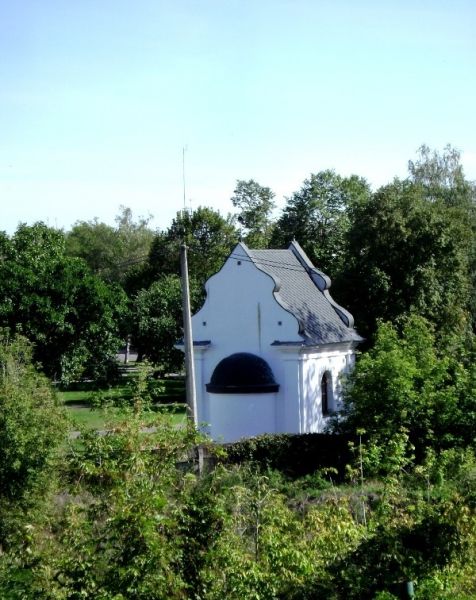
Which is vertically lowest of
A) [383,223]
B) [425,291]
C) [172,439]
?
[172,439]

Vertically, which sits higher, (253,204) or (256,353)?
(253,204)

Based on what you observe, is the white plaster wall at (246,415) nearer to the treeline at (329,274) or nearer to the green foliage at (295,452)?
the green foliage at (295,452)

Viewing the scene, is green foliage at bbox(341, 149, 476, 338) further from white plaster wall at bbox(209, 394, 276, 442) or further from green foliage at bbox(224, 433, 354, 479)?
Result: green foliage at bbox(224, 433, 354, 479)

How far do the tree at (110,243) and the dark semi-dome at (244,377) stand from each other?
182ft

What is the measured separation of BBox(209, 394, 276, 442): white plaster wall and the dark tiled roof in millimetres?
2652

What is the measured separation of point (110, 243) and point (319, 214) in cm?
4465

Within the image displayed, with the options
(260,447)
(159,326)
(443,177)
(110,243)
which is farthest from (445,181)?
(110,243)

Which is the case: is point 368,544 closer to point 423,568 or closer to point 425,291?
point 423,568

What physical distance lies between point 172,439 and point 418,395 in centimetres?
1631

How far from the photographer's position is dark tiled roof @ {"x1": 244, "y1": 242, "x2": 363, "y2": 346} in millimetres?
31266

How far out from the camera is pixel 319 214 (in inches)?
2213

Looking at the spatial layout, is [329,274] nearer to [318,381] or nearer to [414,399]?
[318,381]

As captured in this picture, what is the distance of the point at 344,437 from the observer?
1054 inches

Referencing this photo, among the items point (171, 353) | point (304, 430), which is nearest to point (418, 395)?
point (304, 430)
